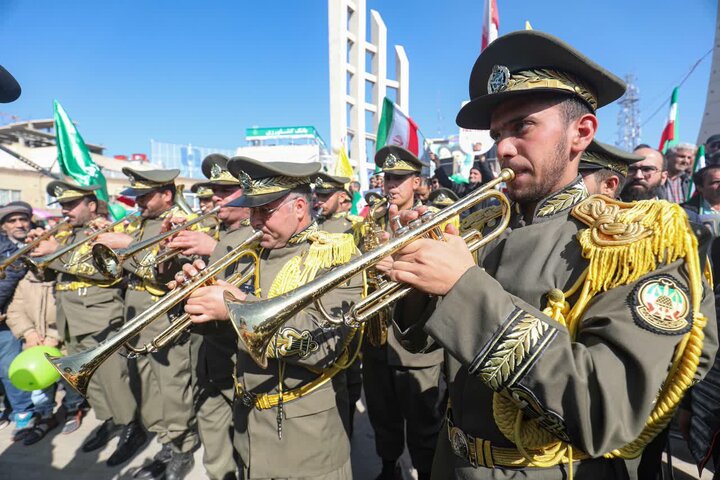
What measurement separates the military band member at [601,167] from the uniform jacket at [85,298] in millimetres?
5120

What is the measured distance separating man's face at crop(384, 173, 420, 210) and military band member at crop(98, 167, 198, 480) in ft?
9.07

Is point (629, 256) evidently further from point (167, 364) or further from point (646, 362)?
point (167, 364)

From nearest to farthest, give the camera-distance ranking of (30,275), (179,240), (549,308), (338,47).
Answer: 1. (549,308)
2. (179,240)
3. (30,275)
4. (338,47)

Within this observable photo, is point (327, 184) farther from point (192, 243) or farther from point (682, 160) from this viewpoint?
point (682, 160)

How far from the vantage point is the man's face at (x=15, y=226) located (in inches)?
231

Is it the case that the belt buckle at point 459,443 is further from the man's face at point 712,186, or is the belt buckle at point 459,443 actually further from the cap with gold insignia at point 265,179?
the man's face at point 712,186

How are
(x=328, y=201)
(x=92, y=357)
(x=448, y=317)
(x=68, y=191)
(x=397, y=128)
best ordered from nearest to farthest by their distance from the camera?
(x=448, y=317) < (x=92, y=357) < (x=68, y=191) < (x=397, y=128) < (x=328, y=201)

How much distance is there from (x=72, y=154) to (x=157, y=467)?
6.09 metres

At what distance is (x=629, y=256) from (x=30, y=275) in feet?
23.0

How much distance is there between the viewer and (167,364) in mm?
4383

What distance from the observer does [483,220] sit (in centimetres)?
205

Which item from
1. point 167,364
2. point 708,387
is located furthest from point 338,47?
point 708,387

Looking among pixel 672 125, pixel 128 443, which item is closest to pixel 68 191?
pixel 128 443

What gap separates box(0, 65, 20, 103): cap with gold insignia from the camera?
1.93 m
